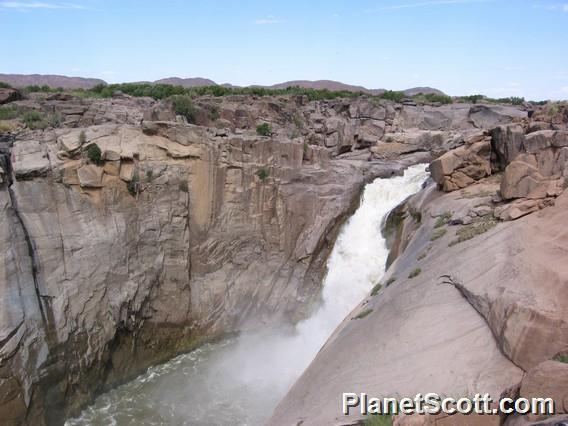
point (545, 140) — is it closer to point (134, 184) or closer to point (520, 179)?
point (520, 179)

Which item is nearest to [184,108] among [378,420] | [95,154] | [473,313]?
[95,154]

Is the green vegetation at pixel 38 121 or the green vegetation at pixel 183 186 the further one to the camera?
the green vegetation at pixel 38 121

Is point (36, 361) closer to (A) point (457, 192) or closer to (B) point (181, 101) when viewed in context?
(A) point (457, 192)

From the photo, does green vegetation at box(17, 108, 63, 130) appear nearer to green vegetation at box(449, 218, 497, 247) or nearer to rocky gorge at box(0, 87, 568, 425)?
rocky gorge at box(0, 87, 568, 425)

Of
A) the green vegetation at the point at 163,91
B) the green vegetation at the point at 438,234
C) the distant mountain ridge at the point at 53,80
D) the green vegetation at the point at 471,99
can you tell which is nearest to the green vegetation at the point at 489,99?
the green vegetation at the point at 471,99

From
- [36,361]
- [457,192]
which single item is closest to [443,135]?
[457,192]

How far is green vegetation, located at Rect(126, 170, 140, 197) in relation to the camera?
17.0 m

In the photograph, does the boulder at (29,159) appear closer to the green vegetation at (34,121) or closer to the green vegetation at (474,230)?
the green vegetation at (34,121)

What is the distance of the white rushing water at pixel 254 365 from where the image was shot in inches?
588

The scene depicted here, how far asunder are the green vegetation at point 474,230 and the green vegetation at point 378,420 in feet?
23.4

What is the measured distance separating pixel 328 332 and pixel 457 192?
24.9 feet

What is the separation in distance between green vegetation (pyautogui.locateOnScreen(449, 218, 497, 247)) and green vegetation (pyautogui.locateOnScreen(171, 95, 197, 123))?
1774 cm

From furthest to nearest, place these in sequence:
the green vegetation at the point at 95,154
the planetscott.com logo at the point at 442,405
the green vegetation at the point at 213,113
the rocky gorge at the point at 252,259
Answer: the green vegetation at the point at 213,113, the green vegetation at the point at 95,154, the rocky gorge at the point at 252,259, the planetscott.com logo at the point at 442,405

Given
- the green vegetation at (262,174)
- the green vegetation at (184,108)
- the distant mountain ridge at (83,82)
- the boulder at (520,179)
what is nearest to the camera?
the boulder at (520,179)
